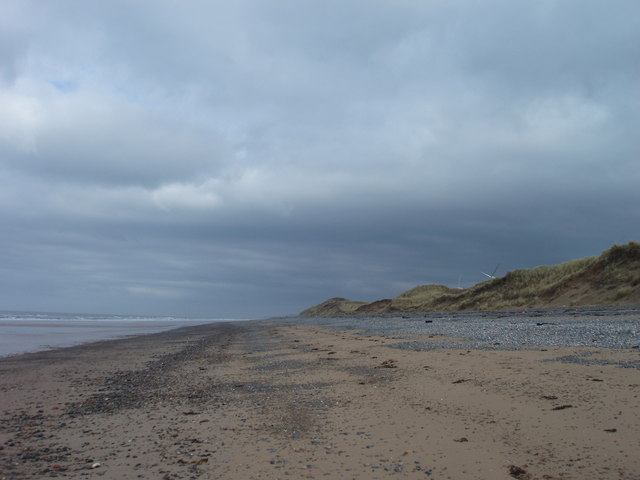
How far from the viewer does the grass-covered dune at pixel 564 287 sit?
3353 centimetres

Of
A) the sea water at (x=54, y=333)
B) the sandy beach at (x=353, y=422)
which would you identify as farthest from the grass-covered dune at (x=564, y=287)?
the sea water at (x=54, y=333)

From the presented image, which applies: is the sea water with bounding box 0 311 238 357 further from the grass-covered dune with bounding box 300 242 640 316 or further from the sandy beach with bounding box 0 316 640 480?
the grass-covered dune with bounding box 300 242 640 316

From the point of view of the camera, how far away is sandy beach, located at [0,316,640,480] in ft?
15.4

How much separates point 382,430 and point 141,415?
403cm

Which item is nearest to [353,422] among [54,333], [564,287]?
[54,333]

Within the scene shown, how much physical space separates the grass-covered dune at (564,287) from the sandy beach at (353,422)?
2867cm

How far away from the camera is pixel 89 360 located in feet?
51.5

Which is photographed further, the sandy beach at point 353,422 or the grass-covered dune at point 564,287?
the grass-covered dune at point 564,287

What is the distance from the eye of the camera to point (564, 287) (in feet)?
127

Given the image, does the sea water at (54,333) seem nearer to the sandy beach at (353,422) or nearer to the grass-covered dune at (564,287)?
the sandy beach at (353,422)

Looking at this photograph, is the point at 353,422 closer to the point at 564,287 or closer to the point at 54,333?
the point at 54,333

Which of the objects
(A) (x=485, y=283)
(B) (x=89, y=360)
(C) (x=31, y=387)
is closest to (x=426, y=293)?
(A) (x=485, y=283)

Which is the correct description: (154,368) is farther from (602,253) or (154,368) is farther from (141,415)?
(602,253)

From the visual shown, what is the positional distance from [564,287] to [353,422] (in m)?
38.5
